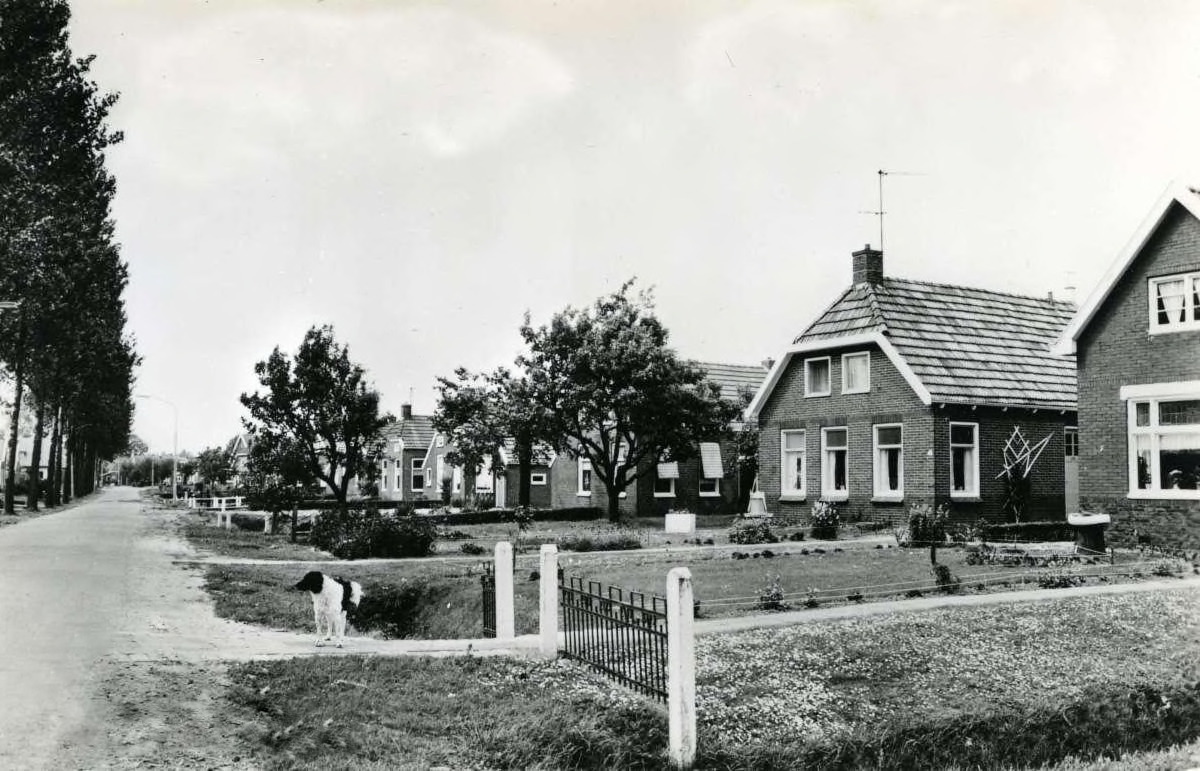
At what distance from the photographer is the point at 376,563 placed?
68.2 ft

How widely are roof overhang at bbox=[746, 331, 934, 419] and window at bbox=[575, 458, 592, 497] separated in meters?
13.5

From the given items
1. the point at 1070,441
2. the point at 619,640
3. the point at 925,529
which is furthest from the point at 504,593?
the point at 1070,441

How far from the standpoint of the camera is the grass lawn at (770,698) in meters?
8.34

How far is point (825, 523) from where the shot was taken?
80.9 feet

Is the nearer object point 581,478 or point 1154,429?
point 1154,429

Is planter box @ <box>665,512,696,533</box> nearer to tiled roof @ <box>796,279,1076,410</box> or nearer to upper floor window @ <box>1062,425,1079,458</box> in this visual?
tiled roof @ <box>796,279,1076,410</box>

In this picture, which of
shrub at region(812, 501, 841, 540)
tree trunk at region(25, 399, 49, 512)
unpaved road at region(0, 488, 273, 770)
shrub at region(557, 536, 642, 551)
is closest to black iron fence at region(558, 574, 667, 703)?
unpaved road at region(0, 488, 273, 770)

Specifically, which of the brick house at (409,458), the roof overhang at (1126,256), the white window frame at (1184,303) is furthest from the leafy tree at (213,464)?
the white window frame at (1184,303)

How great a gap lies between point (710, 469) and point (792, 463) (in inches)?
456

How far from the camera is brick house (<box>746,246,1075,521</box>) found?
26172mm

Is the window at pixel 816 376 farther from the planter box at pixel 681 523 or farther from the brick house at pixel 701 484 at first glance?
the brick house at pixel 701 484

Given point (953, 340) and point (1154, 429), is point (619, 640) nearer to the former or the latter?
point (1154, 429)

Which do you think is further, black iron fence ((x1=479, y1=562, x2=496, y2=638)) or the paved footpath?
black iron fence ((x1=479, y1=562, x2=496, y2=638))

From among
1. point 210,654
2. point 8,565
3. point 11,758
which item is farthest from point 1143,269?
point 8,565
